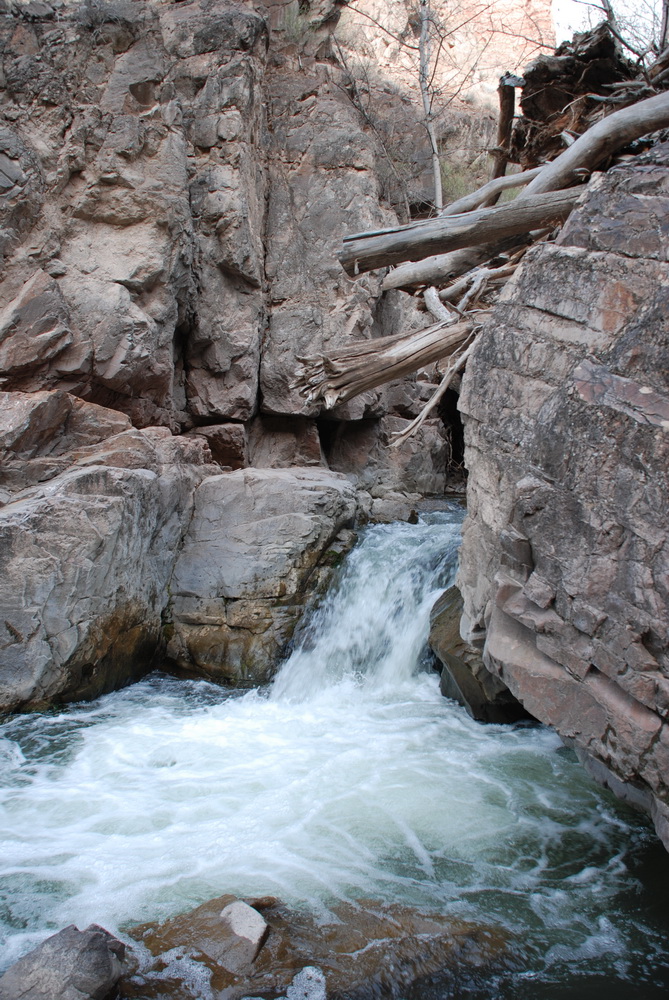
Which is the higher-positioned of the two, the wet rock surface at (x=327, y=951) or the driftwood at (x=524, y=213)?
the driftwood at (x=524, y=213)

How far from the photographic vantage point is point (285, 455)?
1030 centimetres

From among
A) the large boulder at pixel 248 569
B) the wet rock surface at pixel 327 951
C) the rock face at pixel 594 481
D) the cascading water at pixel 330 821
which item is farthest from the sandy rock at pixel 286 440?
the wet rock surface at pixel 327 951

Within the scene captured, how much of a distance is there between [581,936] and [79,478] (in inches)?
193

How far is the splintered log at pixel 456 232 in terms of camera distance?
18.0ft

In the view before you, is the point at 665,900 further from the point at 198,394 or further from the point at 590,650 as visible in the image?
the point at 198,394

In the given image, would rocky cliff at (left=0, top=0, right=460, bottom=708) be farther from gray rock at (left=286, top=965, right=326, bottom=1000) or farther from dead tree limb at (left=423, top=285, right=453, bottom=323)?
gray rock at (left=286, top=965, right=326, bottom=1000)

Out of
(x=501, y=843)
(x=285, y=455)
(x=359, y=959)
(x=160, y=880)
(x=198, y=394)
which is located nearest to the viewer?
(x=359, y=959)

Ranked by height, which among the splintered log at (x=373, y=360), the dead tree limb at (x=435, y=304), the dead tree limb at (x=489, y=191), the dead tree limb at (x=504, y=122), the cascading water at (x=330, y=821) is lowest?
the cascading water at (x=330, y=821)

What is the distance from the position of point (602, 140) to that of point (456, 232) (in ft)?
4.09

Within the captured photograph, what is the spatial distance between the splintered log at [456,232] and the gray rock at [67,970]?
5.17 m

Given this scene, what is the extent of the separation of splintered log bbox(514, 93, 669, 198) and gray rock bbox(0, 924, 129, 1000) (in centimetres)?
563

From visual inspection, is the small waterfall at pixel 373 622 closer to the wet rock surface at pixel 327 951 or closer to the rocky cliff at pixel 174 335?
the rocky cliff at pixel 174 335

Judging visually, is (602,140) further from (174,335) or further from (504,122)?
(174,335)

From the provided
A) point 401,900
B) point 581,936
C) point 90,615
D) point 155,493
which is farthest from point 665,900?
point 155,493
